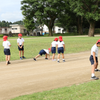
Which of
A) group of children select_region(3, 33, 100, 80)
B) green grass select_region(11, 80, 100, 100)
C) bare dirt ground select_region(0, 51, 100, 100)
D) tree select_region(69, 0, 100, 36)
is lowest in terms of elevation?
bare dirt ground select_region(0, 51, 100, 100)

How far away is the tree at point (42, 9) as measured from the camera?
2025 inches

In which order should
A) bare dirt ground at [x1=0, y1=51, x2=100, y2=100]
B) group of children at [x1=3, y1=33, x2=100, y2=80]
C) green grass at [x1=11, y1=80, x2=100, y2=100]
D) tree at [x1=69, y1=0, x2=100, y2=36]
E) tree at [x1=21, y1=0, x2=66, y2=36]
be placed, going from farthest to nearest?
tree at [x1=21, y1=0, x2=66, y2=36] < tree at [x1=69, y1=0, x2=100, y2=36] < group of children at [x1=3, y1=33, x2=100, y2=80] < bare dirt ground at [x1=0, y1=51, x2=100, y2=100] < green grass at [x1=11, y1=80, x2=100, y2=100]

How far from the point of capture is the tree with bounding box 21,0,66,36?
5145cm

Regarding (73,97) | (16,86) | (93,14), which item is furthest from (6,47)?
(93,14)

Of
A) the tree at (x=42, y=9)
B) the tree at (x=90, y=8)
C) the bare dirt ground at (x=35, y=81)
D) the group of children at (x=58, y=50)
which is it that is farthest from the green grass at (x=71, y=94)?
the tree at (x=42, y=9)

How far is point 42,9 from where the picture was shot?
54.5 meters

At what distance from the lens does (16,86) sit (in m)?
5.57

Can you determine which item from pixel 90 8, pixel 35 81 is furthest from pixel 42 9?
pixel 35 81

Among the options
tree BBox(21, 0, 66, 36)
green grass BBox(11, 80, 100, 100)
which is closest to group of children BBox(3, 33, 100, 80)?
green grass BBox(11, 80, 100, 100)

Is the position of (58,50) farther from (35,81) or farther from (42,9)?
(42,9)

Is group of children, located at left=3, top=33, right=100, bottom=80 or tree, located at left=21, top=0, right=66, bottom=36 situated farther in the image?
tree, located at left=21, top=0, right=66, bottom=36

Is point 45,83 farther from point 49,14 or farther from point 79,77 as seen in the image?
point 49,14

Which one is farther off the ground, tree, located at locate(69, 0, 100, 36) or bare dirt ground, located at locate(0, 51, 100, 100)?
tree, located at locate(69, 0, 100, 36)

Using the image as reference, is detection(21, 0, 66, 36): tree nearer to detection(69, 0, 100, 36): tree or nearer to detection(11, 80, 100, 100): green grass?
detection(69, 0, 100, 36): tree
